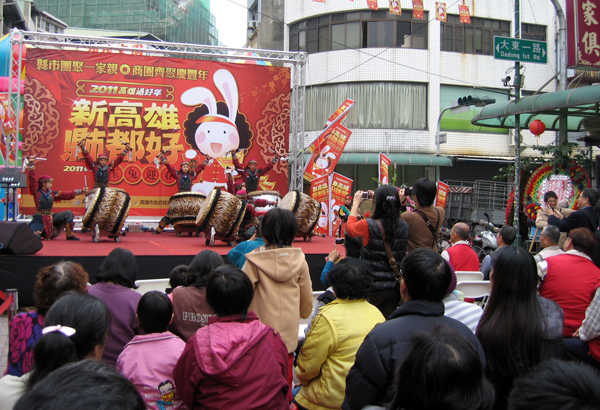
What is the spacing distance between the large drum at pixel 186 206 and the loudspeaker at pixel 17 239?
131 inches

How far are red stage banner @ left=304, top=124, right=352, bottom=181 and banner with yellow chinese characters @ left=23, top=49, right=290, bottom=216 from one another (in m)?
0.73

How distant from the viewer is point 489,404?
4.49ft

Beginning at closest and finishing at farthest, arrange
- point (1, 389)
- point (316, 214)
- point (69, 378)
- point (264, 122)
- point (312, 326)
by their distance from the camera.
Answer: point (69, 378) < point (1, 389) < point (312, 326) < point (316, 214) < point (264, 122)

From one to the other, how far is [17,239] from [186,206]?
360 cm

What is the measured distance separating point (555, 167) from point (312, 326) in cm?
849

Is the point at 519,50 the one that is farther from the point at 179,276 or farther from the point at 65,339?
the point at 65,339

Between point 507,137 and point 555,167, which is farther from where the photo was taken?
point 507,137

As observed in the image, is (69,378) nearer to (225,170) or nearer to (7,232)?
(7,232)

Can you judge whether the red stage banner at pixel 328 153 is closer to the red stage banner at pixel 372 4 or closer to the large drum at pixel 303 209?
the large drum at pixel 303 209

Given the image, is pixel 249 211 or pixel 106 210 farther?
pixel 249 211

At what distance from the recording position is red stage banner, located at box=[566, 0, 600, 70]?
8516 mm

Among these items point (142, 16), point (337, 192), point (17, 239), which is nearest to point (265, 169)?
point (337, 192)

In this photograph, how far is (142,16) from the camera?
26438 millimetres

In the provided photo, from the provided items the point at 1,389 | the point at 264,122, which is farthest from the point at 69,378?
the point at 264,122
